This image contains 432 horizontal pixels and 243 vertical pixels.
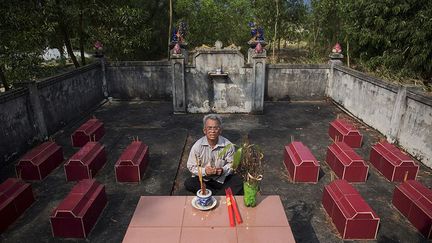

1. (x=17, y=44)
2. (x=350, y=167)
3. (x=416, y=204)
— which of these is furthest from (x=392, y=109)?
(x=17, y=44)

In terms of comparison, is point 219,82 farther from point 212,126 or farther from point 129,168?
point 212,126

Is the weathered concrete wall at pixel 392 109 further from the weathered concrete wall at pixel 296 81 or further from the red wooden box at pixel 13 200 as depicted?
the red wooden box at pixel 13 200

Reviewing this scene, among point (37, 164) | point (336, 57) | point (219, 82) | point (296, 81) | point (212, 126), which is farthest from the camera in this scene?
point (296, 81)

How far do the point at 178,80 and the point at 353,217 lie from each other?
913cm

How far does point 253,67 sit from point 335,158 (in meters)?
5.78

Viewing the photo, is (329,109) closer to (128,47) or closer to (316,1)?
(128,47)

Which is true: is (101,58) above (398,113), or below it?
above

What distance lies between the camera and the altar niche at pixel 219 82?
40.1ft

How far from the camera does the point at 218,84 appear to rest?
12.7m

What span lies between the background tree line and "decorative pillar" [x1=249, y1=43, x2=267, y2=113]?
6569 mm

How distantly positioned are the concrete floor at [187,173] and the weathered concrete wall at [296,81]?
111 cm

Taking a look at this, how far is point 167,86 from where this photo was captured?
15.0 m

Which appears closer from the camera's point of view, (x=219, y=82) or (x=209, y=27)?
(x=219, y=82)

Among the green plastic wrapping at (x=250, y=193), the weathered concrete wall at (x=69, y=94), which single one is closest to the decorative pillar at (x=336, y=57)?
the weathered concrete wall at (x=69, y=94)
